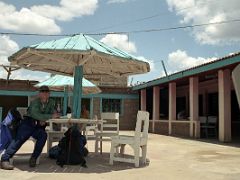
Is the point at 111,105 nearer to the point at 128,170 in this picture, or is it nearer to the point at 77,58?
the point at 77,58

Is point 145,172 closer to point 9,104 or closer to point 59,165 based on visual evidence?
point 59,165

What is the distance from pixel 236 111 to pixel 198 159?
1056 centimetres

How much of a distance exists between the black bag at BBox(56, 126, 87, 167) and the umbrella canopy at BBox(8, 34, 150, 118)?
2.87 ft

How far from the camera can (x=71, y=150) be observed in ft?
21.3

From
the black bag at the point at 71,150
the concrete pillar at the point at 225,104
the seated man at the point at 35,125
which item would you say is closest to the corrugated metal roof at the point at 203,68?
the concrete pillar at the point at 225,104

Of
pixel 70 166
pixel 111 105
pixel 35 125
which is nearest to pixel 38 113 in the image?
pixel 35 125

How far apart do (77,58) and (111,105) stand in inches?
643

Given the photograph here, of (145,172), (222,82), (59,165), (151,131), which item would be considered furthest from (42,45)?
(151,131)

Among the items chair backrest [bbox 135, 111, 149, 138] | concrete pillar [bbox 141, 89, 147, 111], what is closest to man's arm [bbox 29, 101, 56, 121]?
chair backrest [bbox 135, 111, 149, 138]

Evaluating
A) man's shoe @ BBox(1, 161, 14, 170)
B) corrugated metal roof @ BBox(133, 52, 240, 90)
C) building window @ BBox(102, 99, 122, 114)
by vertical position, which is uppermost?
corrugated metal roof @ BBox(133, 52, 240, 90)

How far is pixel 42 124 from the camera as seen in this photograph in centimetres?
634

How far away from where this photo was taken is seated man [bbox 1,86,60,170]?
6137mm

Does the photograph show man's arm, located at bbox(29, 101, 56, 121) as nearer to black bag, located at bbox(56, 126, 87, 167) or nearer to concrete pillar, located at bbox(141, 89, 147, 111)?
black bag, located at bbox(56, 126, 87, 167)

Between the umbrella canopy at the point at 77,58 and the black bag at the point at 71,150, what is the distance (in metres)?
0.87
